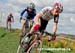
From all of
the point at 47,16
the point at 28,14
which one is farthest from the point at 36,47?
the point at 28,14

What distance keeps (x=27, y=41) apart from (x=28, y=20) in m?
2.91

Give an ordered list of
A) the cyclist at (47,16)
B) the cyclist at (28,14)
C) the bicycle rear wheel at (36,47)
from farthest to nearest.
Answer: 1. the cyclist at (28,14)
2. the bicycle rear wheel at (36,47)
3. the cyclist at (47,16)

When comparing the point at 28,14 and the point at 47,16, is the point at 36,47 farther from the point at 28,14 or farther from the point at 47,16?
the point at 28,14

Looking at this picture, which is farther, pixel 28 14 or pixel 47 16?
pixel 28 14

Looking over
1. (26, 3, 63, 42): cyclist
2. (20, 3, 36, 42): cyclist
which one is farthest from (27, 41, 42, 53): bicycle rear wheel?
(20, 3, 36, 42): cyclist

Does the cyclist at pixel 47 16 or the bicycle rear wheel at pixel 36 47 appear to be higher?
the cyclist at pixel 47 16

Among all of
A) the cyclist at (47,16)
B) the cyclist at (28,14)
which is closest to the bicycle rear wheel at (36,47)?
the cyclist at (47,16)

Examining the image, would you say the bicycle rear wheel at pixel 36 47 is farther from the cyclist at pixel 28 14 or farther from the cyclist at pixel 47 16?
the cyclist at pixel 28 14

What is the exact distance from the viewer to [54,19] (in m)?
10.9

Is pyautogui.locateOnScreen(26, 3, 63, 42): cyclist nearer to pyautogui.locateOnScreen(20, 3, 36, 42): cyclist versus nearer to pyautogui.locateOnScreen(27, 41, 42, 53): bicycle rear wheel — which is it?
pyautogui.locateOnScreen(27, 41, 42, 53): bicycle rear wheel

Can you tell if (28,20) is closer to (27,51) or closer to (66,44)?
(27,51)

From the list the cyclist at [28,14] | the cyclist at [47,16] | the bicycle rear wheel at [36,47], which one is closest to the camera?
the cyclist at [47,16]

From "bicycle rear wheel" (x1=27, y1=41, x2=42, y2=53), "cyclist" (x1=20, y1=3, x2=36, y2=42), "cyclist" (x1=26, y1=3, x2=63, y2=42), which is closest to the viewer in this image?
"cyclist" (x1=26, y1=3, x2=63, y2=42)

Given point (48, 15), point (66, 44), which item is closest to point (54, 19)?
point (48, 15)
